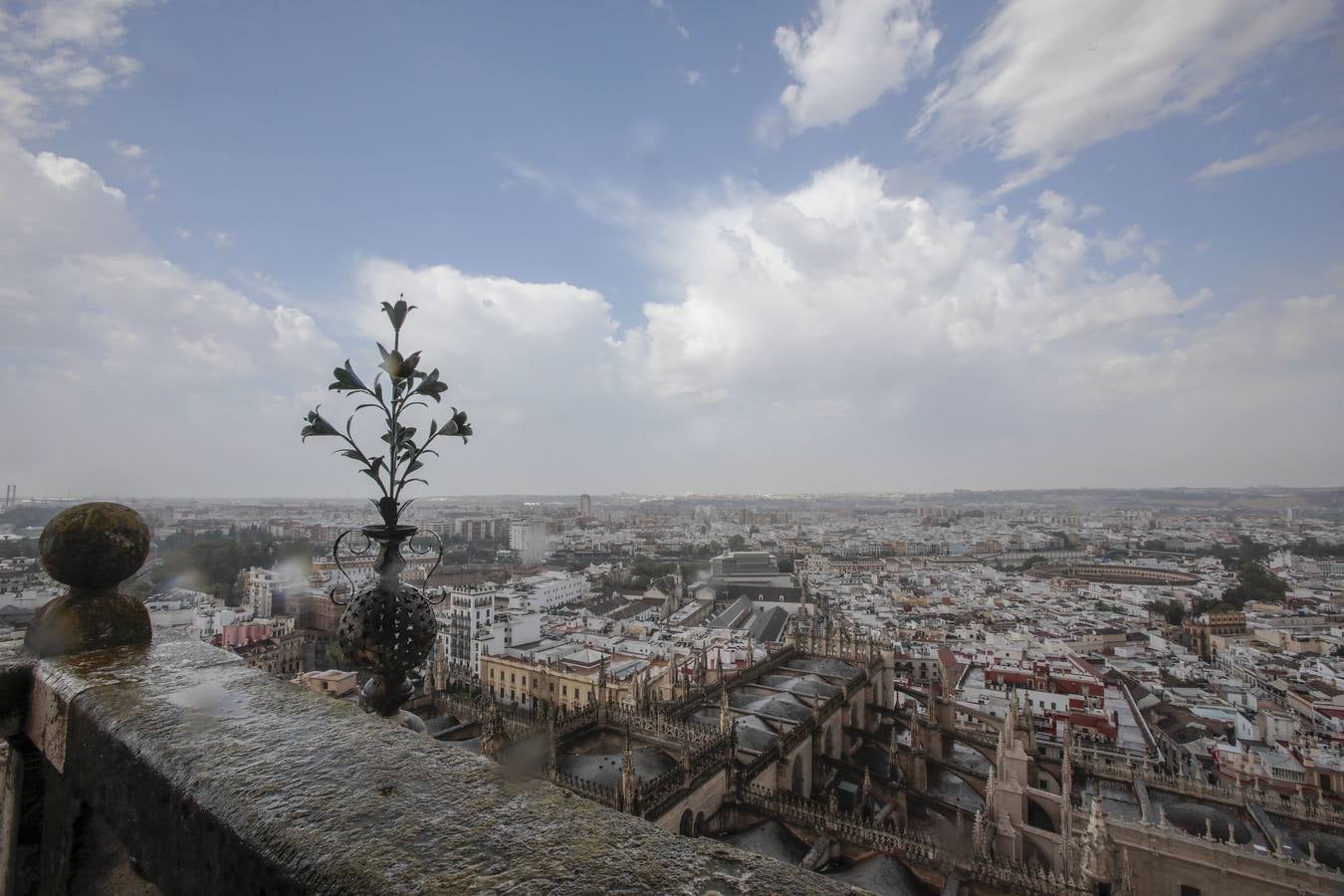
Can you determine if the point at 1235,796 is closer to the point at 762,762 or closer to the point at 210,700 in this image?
the point at 762,762

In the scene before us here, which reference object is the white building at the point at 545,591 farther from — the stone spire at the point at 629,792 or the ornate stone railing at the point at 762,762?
the stone spire at the point at 629,792

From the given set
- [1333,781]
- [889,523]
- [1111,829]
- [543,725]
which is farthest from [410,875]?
[889,523]

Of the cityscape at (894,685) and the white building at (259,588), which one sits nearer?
the cityscape at (894,685)

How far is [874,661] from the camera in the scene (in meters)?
18.2

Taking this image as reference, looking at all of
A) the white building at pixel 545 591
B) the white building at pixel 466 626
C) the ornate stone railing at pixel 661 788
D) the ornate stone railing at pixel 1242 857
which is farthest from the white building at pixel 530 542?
the ornate stone railing at pixel 1242 857

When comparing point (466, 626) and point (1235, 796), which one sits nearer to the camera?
point (1235, 796)

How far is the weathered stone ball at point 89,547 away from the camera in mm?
2523

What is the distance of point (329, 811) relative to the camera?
1087mm

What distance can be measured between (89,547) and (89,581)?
0.16m

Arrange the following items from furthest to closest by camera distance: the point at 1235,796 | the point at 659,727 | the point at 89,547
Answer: the point at 1235,796
the point at 659,727
the point at 89,547

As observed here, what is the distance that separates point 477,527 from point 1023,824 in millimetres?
89220

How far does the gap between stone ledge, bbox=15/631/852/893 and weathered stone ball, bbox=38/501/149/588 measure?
0.94 meters

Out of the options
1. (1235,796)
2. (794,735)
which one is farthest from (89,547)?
(1235,796)

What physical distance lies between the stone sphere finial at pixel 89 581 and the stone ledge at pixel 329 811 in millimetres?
793
